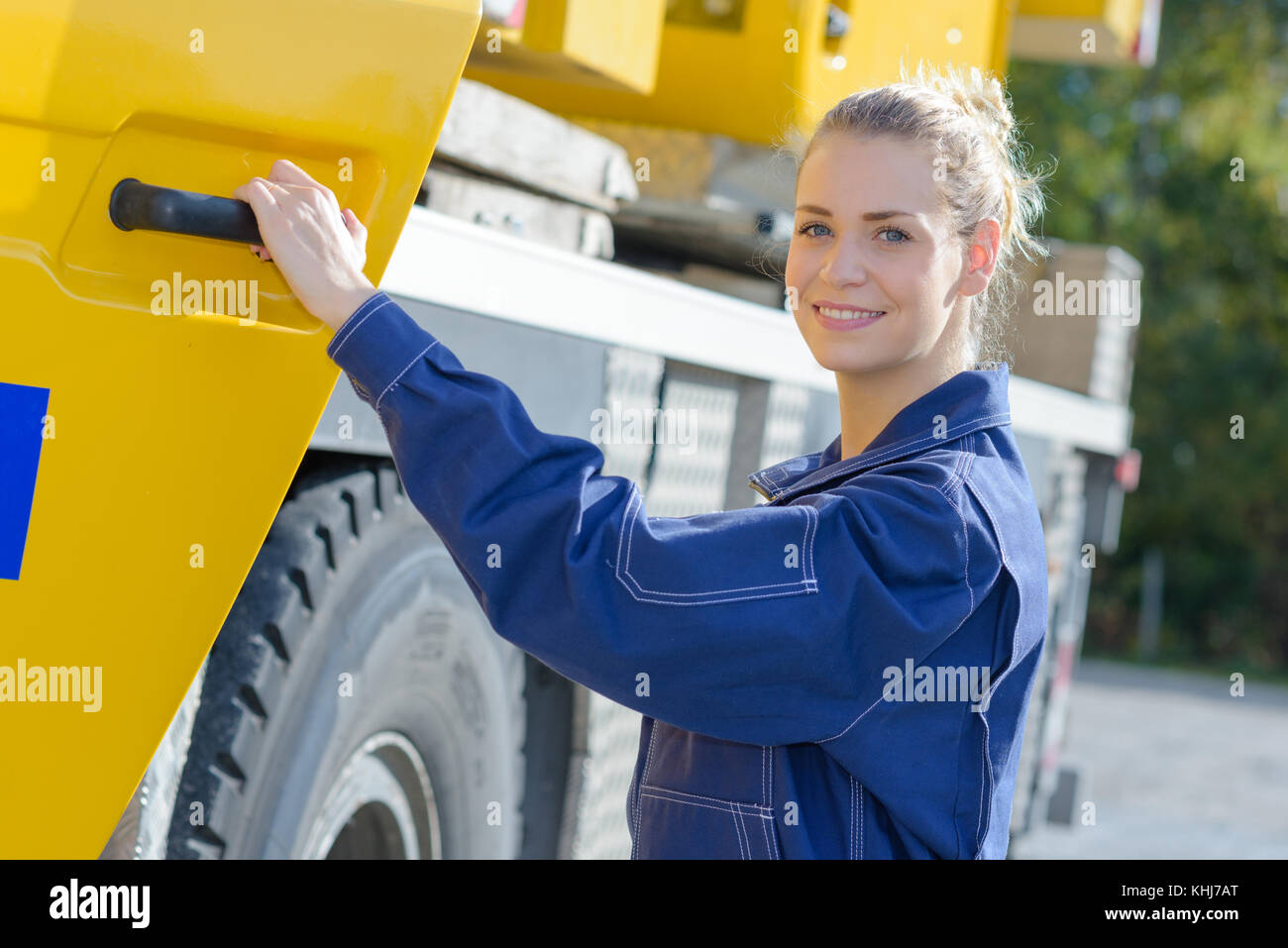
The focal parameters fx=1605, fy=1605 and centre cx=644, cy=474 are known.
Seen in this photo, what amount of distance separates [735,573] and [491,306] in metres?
0.93

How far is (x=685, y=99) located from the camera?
342 cm

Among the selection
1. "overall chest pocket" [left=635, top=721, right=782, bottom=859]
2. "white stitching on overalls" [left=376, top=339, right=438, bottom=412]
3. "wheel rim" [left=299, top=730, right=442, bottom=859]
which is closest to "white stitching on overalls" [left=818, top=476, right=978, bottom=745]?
"overall chest pocket" [left=635, top=721, right=782, bottom=859]

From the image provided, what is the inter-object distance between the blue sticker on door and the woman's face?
2.68 ft

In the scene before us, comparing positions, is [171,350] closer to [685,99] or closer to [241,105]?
[241,105]

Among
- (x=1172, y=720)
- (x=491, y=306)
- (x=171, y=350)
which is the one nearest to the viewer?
(x=171, y=350)

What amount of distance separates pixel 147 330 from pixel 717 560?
0.63 m

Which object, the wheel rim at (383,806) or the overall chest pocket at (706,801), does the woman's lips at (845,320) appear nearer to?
the overall chest pocket at (706,801)

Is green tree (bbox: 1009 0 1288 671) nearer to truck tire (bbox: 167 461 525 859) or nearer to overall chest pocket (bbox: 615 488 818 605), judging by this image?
truck tire (bbox: 167 461 525 859)

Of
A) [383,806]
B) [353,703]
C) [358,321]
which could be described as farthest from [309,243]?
[383,806]

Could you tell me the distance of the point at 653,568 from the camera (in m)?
1.51

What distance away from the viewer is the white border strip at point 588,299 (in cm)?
218

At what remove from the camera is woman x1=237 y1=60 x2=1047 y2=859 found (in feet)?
4.94

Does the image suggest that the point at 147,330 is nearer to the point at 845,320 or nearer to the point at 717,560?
the point at 717,560

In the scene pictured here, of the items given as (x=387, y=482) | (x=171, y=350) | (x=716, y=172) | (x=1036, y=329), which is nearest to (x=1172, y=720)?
(x=1036, y=329)
